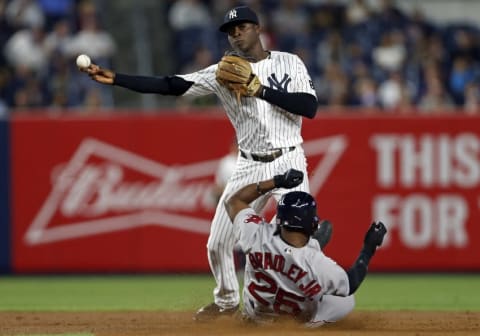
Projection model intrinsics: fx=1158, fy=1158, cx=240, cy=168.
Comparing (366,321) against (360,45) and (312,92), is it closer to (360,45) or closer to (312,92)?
(312,92)

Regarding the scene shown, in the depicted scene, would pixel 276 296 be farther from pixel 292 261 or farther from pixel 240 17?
pixel 240 17

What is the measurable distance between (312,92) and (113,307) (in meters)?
3.29

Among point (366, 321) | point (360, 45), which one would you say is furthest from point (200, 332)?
point (360, 45)

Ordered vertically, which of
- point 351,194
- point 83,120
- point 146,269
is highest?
point 83,120

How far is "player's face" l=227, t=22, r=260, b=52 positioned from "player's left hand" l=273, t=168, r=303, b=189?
3.33ft

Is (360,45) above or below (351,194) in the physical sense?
above

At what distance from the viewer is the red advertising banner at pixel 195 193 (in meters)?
13.5

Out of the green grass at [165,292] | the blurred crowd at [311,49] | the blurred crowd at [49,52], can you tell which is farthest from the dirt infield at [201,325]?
the blurred crowd at [49,52]

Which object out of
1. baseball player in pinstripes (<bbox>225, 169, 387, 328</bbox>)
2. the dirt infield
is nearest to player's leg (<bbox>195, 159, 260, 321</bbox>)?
the dirt infield

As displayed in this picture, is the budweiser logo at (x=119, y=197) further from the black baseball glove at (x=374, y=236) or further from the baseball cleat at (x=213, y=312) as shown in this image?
the black baseball glove at (x=374, y=236)

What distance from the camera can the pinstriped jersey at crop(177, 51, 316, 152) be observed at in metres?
7.96

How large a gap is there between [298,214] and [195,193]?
6.35 m

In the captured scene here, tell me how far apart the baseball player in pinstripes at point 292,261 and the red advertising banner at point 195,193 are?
5708 millimetres

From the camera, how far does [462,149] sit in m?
13.5
